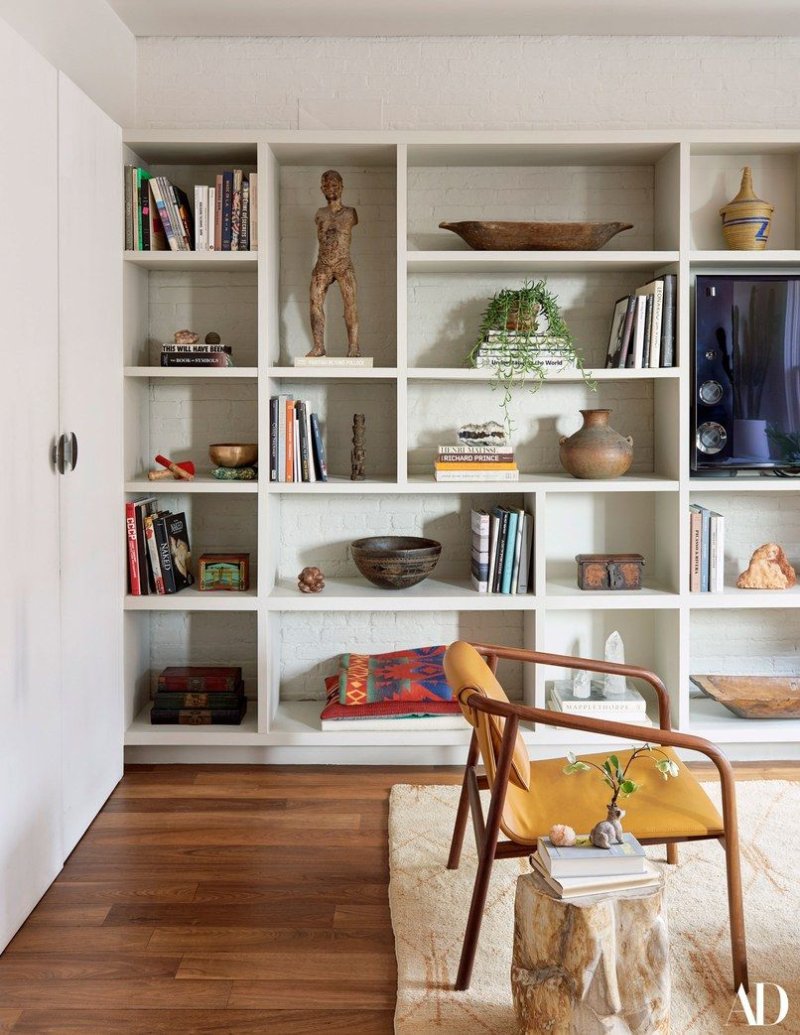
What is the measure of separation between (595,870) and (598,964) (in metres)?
0.16

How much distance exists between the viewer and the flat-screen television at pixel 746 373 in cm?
349

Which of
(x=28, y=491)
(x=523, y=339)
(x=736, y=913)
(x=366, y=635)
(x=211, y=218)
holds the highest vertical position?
(x=211, y=218)

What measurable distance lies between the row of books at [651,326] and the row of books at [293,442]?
114cm

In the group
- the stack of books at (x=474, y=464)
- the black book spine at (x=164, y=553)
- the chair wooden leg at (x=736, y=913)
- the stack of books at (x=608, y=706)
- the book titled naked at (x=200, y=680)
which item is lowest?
the chair wooden leg at (x=736, y=913)

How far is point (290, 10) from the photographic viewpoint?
11.3ft

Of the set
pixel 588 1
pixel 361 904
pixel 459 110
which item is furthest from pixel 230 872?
pixel 588 1

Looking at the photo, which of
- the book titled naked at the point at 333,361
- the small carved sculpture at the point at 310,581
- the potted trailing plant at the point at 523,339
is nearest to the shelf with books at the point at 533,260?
the potted trailing plant at the point at 523,339

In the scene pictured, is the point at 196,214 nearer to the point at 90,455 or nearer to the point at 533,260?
the point at 90,455

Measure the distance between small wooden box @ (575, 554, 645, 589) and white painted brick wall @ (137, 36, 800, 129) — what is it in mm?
1642

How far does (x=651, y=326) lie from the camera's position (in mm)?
3457

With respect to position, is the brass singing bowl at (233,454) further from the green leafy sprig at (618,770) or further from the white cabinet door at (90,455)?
the green leafy sprig at (618,770)

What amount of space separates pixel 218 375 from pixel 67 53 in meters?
1.10

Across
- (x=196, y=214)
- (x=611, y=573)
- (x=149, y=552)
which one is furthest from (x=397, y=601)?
(x=196, y=214)

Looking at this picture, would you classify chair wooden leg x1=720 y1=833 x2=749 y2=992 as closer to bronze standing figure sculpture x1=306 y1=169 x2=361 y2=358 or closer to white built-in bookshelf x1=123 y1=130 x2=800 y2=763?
white built-in bookshelf x1=123 y1=130 x2=800 y2=763
